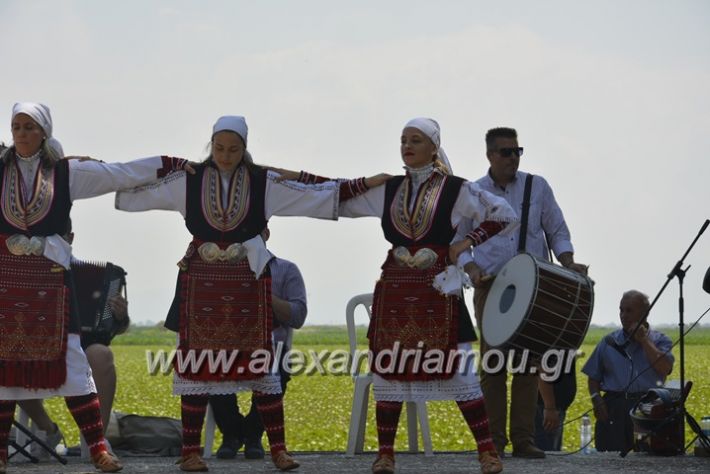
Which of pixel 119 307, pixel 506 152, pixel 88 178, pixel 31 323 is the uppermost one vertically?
pixel 506 152

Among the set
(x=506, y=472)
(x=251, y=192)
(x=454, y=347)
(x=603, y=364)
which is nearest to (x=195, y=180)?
(x=251, y=192)

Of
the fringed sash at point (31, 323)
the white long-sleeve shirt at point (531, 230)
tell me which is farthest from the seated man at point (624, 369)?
the fringed sash at point (31, 323)

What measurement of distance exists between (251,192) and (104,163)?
0.82 metres

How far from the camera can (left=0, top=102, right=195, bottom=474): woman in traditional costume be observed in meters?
7.71

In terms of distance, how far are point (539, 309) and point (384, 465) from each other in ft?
4.17

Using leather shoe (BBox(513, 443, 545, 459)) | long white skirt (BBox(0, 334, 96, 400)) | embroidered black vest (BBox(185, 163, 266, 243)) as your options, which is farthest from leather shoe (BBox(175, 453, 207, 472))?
leather shoe (BBox(513, 443, 545, 459))

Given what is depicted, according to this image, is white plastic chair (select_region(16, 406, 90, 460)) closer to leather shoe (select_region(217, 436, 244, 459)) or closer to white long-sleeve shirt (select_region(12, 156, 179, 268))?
leather shoe (select_region(217, 436, 244, 459))

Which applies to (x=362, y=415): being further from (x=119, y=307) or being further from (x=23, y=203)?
(x=23, y=203)

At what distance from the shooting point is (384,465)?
7707 mm

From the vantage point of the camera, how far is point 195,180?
7941mm

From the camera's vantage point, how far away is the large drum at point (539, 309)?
26.6ft

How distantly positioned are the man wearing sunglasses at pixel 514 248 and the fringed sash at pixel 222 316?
5.30 feet

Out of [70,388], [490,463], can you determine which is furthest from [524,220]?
[70,388]

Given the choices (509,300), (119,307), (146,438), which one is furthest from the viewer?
(146,438)
